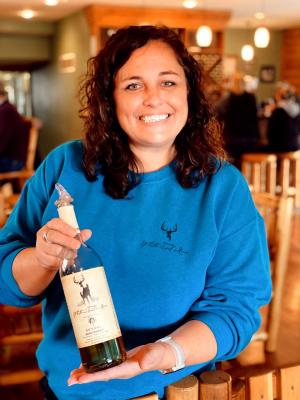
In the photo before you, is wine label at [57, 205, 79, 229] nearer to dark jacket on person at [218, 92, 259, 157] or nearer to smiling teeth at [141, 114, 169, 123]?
smiling teeth at [141, 114, 169, 123]

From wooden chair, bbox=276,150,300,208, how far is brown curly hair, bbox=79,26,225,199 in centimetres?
516

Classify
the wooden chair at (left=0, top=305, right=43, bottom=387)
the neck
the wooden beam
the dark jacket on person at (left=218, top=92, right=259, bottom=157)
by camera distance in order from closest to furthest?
the neck → the wooden chair at (left=0, top=305, right=43, bottom=387) → the dark jacket on person at (left=218, top=92, right=259, bottom=157) → the wooden beam

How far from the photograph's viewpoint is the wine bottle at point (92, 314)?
848 millimetres

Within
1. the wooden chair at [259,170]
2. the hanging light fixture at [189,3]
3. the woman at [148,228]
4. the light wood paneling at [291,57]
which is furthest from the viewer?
the light wood paneling at [291,57]

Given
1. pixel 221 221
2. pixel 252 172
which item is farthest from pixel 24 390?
pixel 252 172

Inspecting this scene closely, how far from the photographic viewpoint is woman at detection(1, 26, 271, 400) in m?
1.06

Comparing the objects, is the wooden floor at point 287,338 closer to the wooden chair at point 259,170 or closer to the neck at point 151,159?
the neck at point 151,159

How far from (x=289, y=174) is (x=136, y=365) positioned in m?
5.99

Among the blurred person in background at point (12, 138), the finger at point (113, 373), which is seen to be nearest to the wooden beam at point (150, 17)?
the blurred person in background at point (12, 138)

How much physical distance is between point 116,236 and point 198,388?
13.1 inches

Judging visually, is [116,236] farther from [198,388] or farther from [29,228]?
[198,388]

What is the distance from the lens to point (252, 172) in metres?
5.89

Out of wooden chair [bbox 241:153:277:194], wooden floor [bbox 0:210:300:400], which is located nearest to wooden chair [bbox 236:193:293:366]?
wooden floor [bbox 0:210:300:400]

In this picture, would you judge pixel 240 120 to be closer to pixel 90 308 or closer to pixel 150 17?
pixel 150 17
